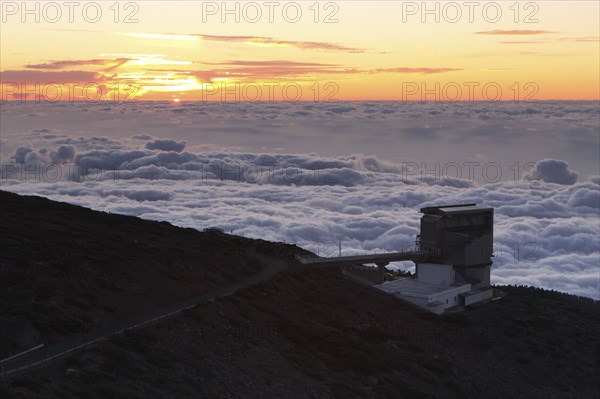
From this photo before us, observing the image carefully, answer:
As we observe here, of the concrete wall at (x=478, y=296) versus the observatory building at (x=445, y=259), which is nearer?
the observatory building at (x=445, y=259)

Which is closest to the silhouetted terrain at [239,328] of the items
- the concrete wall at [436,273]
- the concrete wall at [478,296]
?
the concrete wall at [478,296]

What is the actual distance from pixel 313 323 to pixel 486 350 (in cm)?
1603

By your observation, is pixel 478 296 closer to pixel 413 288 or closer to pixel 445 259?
pixel 445 259

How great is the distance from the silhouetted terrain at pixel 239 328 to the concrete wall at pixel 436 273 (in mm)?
3375

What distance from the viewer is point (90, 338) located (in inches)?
1603

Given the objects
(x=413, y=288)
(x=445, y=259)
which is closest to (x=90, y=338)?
(x=413, y=288)

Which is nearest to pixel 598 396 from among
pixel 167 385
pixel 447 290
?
pixel 447 290

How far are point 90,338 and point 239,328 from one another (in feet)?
34.7

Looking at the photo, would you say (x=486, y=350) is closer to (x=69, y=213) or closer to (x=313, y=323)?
(x=313, y=323)

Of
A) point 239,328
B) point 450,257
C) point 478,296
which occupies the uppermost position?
point 450,257

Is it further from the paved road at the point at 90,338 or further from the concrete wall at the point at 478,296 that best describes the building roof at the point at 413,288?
the paved road at the point at 90,338

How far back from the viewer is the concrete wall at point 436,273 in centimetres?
7169

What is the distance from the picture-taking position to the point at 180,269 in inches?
2351

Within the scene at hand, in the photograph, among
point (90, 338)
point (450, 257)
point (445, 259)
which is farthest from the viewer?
point (450, 257)
